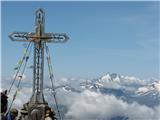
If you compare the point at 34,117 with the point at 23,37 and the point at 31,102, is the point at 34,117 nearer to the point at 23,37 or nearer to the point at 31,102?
the point at 31,102

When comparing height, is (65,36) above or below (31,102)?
above

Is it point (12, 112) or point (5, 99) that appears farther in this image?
point (12, 112)

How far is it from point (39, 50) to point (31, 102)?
10.3 ft

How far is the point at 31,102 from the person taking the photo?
2936 cm

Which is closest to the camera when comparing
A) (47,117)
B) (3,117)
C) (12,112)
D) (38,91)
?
(3,117)

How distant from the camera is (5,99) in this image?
509 inches

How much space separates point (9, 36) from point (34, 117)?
5248mm

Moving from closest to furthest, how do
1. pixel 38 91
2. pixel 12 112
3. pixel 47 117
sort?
pixel 12 112 → pixel 47 117 → pixel 38 91

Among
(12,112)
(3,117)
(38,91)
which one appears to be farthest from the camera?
(38,91)

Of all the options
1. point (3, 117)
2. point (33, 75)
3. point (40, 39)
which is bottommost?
point (3, 117)

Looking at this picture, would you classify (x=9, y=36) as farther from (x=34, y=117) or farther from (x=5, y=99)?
(x=5, y=99)

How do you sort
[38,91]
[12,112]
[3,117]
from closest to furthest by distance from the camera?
[3,117] < [12,112] < [38,91]

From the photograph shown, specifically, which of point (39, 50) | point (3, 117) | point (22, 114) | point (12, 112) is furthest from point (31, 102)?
point (3, 117)

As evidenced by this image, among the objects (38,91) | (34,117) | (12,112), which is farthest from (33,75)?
(12,112)
